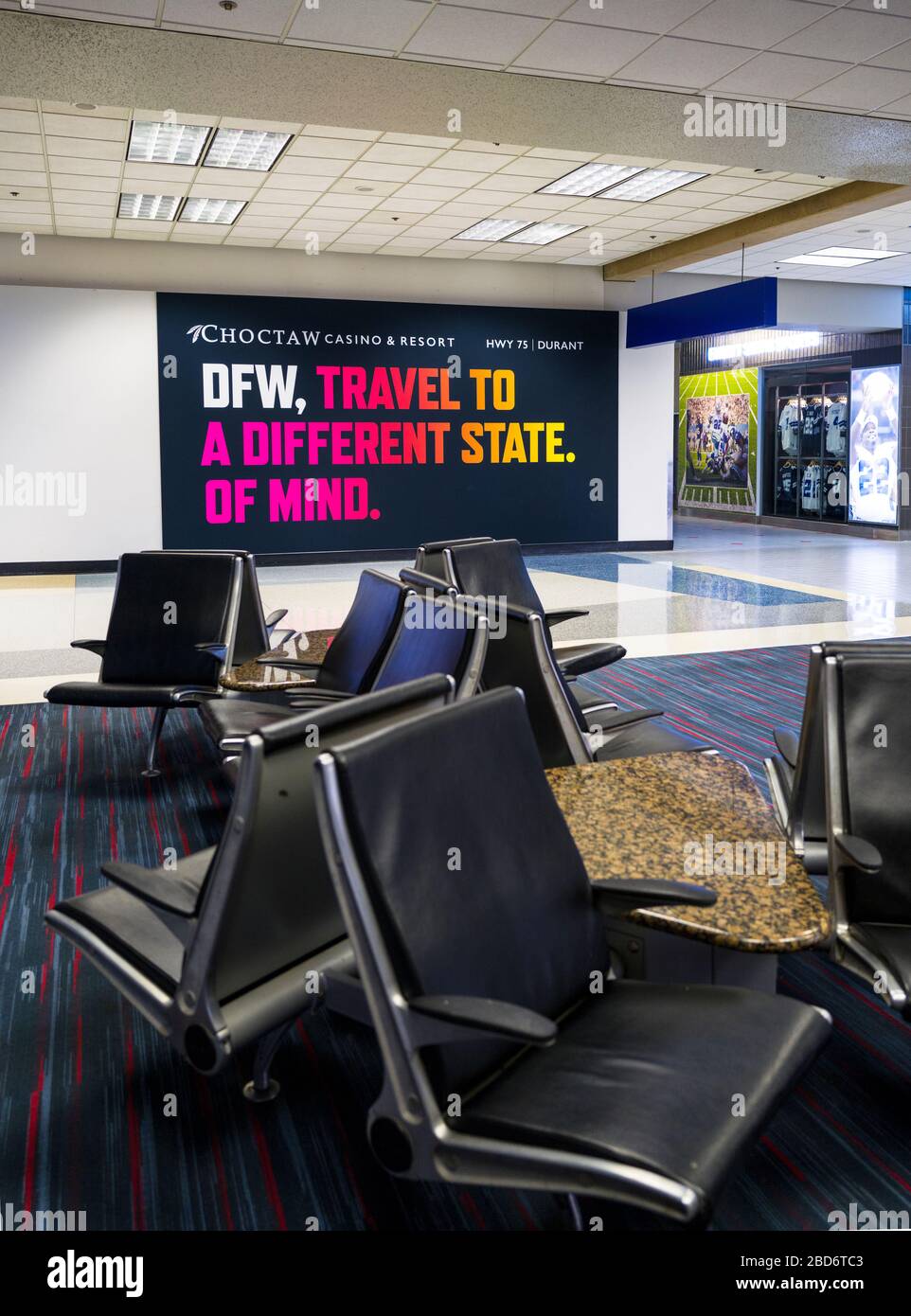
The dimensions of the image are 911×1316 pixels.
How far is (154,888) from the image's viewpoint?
6.79 feet

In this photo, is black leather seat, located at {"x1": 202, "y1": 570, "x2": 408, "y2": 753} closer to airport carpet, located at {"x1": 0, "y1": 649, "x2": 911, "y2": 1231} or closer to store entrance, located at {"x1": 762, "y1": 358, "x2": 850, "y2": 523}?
airport carpet, located at {"x1": 0, "y1": 649, "x2": 911, "y2": 1231}

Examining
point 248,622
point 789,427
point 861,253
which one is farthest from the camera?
point 789,427

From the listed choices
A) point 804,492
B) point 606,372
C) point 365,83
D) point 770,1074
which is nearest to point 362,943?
point 770,1074

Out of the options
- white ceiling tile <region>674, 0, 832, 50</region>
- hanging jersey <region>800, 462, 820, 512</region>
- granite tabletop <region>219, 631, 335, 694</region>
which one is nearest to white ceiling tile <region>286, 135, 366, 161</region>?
white ceiling tile <region>674, 0, 832, 50</region>

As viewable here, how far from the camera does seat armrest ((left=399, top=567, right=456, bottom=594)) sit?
358 centimetres

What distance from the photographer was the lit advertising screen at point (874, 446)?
632 inches

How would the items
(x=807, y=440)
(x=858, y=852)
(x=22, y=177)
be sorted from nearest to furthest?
1. (x=858, y=852)
2. (x=22, y=177)
3. (x=807, y=440)

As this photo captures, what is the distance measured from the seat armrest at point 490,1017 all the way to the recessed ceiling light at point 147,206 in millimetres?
9798

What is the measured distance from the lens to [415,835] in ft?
5.40

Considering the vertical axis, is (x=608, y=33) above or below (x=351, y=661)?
above

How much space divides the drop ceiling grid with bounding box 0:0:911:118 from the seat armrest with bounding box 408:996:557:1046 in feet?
16.7

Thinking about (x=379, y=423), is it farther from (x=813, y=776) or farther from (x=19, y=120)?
(x=813, y=776)

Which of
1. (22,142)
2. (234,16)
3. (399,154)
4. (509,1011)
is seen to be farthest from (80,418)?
(509,1011)

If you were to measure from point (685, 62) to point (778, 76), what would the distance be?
0.57m
